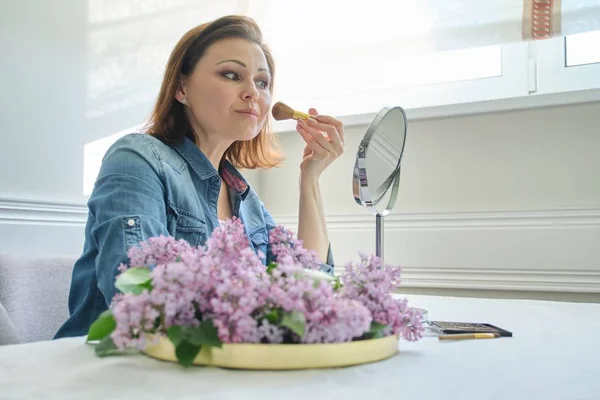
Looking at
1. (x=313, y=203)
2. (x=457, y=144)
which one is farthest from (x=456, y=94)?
(x=313, y=203)

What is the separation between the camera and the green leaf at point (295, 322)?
46 cm

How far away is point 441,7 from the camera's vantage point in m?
Result: 1.99

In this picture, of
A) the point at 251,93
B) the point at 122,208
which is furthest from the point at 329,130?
the point at 122,208

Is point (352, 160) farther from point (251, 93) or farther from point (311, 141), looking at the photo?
point (251, 93)

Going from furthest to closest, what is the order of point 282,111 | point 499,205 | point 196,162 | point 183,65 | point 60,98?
point 499,205, point 60,98, point 183,65, point 196,162, point 282,111

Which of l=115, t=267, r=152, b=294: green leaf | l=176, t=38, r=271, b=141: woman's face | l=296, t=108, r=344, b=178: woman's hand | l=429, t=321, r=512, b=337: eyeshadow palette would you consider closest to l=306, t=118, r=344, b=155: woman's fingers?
l=296, t=108, r=344, b=178: woman's hand

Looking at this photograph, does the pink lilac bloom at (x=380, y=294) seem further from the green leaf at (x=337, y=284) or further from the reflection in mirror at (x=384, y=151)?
the reflection in mirror at (x=384, y=151)

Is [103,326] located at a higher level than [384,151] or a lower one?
lower

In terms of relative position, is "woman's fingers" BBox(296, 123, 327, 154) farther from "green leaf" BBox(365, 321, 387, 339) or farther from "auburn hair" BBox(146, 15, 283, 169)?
"green leaf" BBox(365, 321, 387, 339)

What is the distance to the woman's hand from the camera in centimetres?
134

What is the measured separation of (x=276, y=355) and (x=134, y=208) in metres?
0.56

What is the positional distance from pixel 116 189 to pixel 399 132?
0.47m

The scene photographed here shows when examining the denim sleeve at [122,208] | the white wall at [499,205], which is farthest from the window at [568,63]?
the denim sleeve at [122,208]

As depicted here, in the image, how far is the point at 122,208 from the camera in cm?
97
